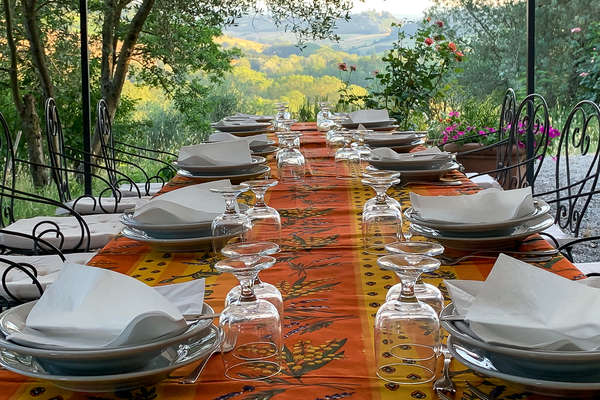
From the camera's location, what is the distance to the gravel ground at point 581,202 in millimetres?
5246

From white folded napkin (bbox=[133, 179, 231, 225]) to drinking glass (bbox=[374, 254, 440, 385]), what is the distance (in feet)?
2.29

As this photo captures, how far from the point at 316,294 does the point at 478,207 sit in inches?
18.6

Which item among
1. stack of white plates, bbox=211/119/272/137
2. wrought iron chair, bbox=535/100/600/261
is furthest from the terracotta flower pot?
stack of white plates, bbox=211/119/272/137

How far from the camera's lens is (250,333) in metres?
0.94

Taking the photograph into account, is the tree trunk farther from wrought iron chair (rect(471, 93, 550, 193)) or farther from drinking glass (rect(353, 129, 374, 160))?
drinking glass (rect(353, 129, 374, 160))

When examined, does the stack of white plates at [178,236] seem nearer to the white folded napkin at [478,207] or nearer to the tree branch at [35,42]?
the white folded napkin at [478,207]

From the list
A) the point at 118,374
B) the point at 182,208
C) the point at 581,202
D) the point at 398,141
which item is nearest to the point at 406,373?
the point at 118,374

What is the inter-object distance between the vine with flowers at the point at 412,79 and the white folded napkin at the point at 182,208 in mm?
4722

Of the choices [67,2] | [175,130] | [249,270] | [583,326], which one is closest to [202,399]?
[249,270]

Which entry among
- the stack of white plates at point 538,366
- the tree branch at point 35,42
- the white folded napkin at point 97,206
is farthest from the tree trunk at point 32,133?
the stack of white plates at point 538,366

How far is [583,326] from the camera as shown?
2.73ft

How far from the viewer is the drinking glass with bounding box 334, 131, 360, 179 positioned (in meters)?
2.52

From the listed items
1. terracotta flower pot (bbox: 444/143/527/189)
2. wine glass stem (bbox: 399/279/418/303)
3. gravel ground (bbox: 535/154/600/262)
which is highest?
wine glass stem (bbox: 399/279/418/303)

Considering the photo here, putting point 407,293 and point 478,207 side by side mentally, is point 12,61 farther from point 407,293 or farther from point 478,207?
point 407,293
